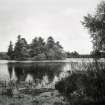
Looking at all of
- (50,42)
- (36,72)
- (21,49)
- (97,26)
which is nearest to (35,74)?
(36,72)

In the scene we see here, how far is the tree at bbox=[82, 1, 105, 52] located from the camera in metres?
22.3

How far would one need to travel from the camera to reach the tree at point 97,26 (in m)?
22.3

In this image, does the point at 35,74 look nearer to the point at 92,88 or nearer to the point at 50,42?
the point at 92,88

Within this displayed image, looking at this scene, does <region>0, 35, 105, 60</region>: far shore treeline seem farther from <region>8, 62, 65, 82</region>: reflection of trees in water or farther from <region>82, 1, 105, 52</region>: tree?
<region>82, 1, 105, 52</region>: tree

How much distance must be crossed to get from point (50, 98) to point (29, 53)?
72.7 m

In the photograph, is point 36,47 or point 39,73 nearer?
point 39,73

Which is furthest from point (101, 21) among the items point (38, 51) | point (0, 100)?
point (38, 51)

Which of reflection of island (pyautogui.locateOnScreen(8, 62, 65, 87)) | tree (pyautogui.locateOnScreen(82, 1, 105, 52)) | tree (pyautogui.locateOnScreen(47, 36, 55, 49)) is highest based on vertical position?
tree (pyautogui.locateOnScreen(47, 36, 55, 49))

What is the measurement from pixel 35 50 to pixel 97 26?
201ft

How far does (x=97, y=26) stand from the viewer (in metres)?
23.2

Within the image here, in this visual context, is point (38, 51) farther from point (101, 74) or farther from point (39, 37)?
point (101, 74)

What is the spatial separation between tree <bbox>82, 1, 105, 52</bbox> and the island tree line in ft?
193

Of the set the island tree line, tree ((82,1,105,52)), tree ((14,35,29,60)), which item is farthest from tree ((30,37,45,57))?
tree ((82,1,105,52))

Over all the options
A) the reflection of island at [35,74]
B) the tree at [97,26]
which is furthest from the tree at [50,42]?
the tree at [97,26]
